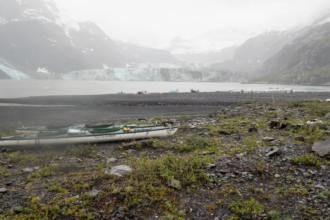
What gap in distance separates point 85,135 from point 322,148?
12762mm

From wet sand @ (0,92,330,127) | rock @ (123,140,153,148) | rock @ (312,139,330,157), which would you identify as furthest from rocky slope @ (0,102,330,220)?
wet sand @ (0,92,330,127)

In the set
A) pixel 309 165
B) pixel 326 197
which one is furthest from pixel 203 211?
pixel 309 165

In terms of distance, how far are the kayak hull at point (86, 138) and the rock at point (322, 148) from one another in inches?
325

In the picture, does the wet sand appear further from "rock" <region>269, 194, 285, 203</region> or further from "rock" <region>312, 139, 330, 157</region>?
"rock" <region>269, 194, 285, 203</region>

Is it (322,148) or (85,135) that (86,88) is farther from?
(322,148)

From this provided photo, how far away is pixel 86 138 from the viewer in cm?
1433

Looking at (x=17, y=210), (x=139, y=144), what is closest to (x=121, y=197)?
(x=17, y=210)

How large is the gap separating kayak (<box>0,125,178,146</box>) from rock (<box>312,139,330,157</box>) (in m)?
8.24

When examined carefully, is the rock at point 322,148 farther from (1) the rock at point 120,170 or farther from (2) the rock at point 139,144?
(2) the rock at point 139,144

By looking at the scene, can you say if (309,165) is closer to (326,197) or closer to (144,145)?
(326,197)

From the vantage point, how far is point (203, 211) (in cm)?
676

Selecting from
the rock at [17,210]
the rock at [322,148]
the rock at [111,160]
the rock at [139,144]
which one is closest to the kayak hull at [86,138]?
the rock at [139,144]

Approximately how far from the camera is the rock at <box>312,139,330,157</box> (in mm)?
9302

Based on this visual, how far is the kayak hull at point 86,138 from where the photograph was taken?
13805mm
